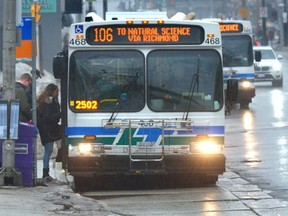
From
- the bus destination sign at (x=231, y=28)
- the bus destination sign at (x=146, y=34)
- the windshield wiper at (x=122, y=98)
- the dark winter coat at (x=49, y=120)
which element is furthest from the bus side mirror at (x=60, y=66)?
the bus destination sign at (x=231, y=28)

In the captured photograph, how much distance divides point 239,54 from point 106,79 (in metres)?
16.4

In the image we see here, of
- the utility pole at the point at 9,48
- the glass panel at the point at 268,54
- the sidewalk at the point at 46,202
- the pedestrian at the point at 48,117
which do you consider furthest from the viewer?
the glass panel at the point at 268,54

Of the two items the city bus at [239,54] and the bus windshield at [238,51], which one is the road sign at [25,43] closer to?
the city bus at [239,54]

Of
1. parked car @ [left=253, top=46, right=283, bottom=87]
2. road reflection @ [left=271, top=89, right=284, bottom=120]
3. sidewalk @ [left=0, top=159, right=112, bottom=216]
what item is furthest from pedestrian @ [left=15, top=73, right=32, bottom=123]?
parked car @ [left=253, top=46, right=283, bottom=87]

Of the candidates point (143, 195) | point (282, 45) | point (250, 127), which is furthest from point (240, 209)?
point (282, 45)

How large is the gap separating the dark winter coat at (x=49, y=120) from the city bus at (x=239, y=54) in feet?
48.6

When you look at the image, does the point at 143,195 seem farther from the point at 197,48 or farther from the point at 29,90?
the point at 29,90

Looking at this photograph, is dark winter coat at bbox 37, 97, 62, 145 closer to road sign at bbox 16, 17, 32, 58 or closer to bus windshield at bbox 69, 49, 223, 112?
road sign at bbox 16, 17, 32, 58

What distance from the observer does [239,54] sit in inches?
1218

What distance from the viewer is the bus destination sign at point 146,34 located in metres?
15.1

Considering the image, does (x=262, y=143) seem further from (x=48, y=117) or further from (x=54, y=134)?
(x=48, y=117)

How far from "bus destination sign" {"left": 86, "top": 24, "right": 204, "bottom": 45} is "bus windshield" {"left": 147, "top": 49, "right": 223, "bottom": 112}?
0.20 m

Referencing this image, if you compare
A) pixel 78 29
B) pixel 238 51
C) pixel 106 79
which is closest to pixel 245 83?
pixel 238 51

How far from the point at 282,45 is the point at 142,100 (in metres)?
66.7
